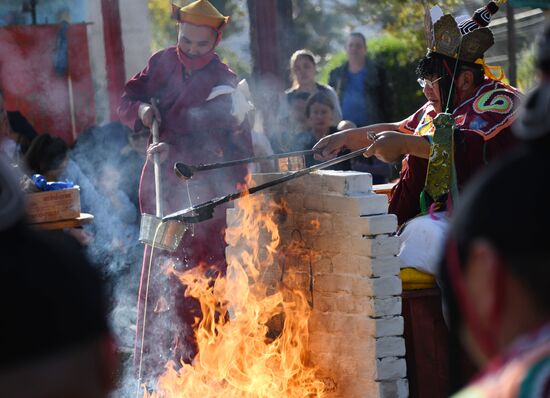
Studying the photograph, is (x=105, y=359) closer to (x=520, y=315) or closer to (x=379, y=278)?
(x=520, y=315)

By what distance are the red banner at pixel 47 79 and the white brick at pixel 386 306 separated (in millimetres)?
6013

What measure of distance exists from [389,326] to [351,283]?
0.98 ft

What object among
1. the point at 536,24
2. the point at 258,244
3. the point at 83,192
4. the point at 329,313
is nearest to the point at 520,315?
the point at 329,313

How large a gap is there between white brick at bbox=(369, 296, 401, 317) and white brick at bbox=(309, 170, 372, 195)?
568 millimetres

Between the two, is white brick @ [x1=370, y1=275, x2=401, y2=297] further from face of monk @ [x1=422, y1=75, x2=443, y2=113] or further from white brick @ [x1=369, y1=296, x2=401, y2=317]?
face of monk @ [x1=422, y1=75, x2=443, y2=113]

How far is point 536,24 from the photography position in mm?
20375

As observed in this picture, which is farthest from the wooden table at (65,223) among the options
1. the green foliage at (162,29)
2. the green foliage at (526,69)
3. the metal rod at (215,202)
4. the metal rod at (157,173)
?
the green foliage at (162,29)

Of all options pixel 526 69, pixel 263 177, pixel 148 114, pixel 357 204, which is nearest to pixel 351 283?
pixel 357 204

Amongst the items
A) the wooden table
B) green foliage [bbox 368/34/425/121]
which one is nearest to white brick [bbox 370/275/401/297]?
the wooden table

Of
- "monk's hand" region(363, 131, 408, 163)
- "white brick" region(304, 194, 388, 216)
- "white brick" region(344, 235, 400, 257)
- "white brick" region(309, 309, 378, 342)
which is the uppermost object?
"monk's hand" region(363, 131, 408, 163)

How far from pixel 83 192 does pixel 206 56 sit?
2.08m

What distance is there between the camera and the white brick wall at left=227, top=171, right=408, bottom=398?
5.20 meters

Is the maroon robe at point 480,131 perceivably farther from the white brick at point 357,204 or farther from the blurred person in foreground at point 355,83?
the blurred person in foreground at point 355,83

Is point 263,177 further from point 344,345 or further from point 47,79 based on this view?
point 47,79
